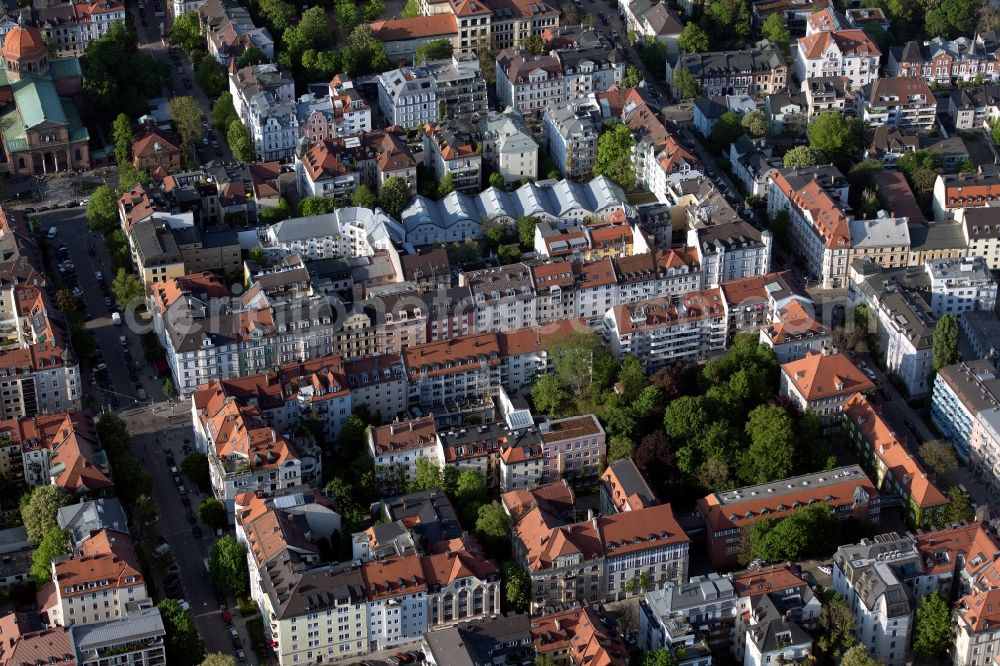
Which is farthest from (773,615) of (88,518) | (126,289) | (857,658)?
(126,289)

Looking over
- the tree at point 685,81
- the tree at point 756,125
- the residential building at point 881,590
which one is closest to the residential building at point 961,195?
the tree at point 756,125

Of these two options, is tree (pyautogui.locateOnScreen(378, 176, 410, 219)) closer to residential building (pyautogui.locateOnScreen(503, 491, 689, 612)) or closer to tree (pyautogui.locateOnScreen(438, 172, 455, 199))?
tree (pyautogui.locateOnScreen(438, 172, 455, 199))

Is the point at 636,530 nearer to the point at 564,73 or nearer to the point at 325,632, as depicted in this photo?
the point at 325,632

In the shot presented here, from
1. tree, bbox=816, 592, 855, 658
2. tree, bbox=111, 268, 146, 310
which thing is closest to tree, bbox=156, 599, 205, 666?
tree, bbox=816, 592, 855, 658

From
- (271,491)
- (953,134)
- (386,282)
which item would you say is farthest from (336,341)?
(953,134)

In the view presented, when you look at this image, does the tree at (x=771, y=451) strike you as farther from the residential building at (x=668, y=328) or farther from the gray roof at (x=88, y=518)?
the gray roof at (x=88, y=518)

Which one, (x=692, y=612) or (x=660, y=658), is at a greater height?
(x=692, y=612)

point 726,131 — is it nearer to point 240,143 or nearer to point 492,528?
point 240,143
